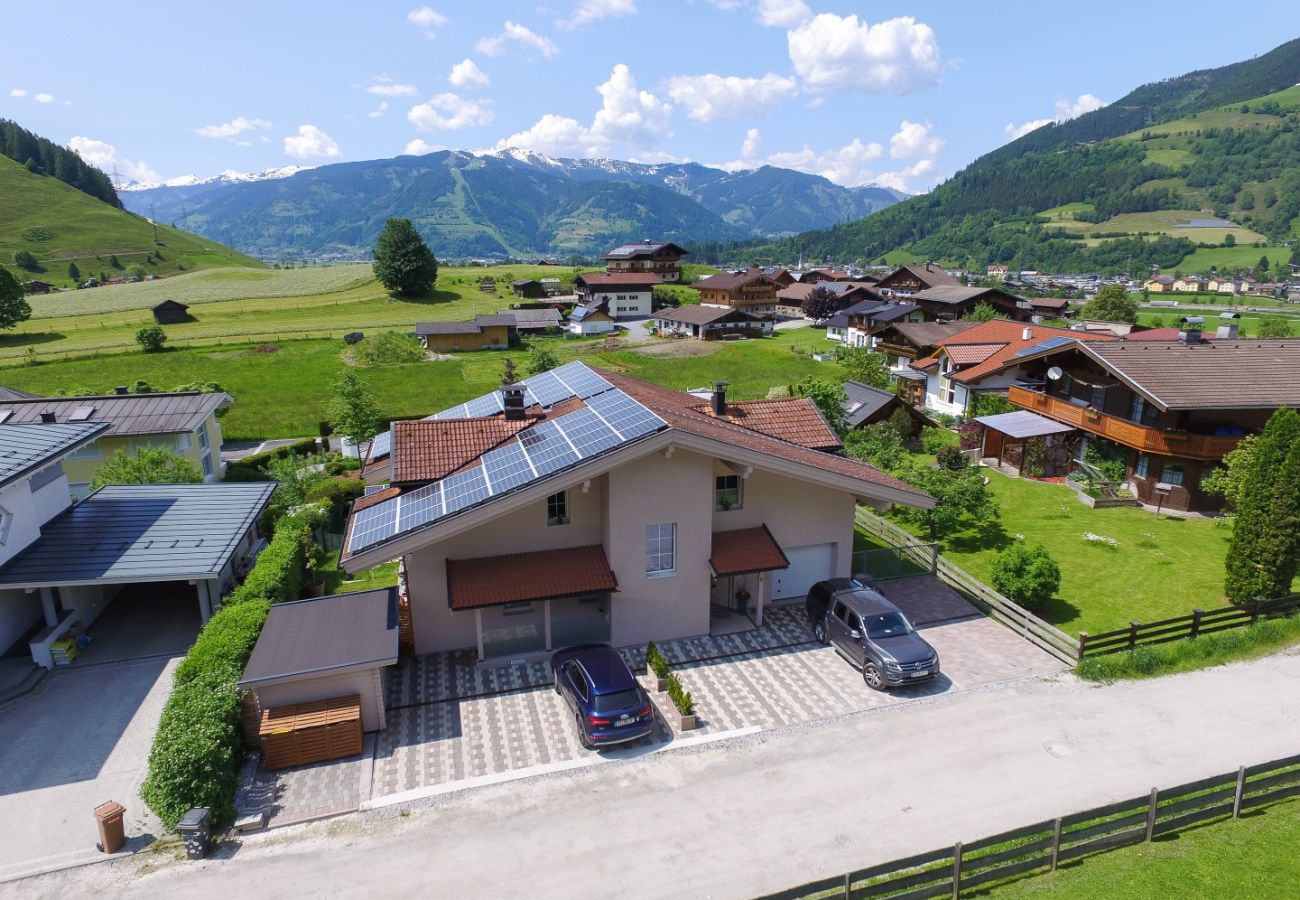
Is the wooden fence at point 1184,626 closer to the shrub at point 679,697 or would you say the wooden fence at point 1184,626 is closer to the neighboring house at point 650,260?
the shrub at point 679,697

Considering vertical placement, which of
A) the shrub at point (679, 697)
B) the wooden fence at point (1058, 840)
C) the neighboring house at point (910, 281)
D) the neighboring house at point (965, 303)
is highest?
the neighboring house at point (910, 281)

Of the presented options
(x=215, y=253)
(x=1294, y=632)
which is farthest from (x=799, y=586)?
(x=215, y=253)

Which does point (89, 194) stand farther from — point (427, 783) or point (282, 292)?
point (427, 783)

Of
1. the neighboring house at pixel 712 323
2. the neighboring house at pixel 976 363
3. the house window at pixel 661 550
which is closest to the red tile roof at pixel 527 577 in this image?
the house window at pixel 661 550

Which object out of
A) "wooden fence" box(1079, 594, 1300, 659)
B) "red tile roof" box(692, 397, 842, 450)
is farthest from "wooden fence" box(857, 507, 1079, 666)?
"red tile roof" box(692, 397, 842, 450)

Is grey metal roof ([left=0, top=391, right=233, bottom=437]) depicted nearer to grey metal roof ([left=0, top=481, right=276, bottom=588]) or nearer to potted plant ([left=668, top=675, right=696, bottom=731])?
grey metal roof ([left=0, top=481, right=276, bottom=588])

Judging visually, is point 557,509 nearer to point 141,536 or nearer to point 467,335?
point 141,536
